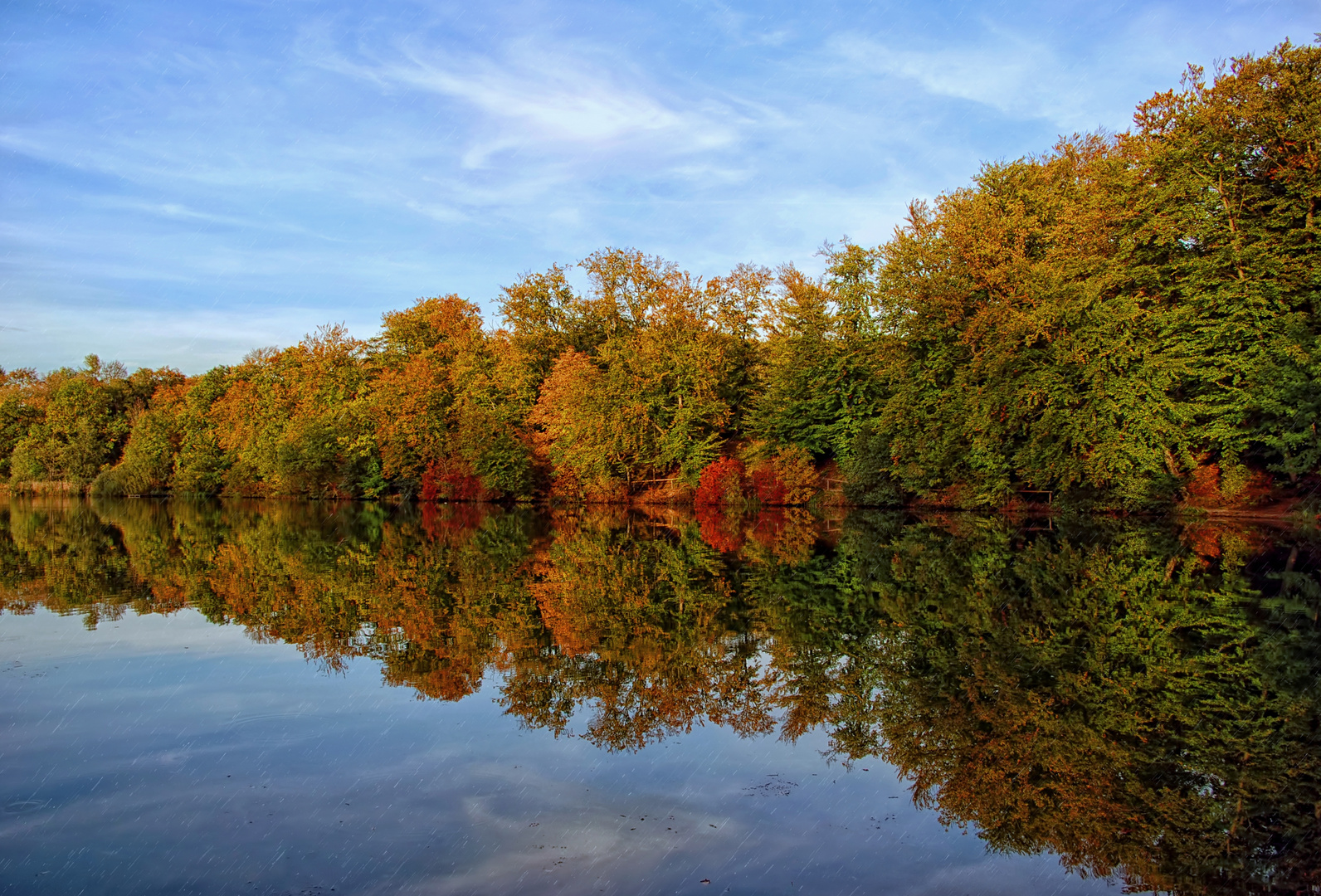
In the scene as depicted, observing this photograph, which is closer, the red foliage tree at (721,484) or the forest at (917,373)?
the forest at (917,373)

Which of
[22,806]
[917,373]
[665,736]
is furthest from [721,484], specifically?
[22,806]

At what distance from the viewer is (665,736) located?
296 inches

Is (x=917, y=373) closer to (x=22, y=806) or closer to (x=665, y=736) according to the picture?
(x=665, y=736)

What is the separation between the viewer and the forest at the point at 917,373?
29.0 meters

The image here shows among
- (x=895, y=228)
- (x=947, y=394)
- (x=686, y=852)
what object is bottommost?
(x=686, y=852)

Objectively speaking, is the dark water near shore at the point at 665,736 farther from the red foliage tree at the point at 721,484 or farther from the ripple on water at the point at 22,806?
the red foliage tree at the point at 721,484

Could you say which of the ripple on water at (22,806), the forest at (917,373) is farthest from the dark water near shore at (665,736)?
the forest at (917,373)

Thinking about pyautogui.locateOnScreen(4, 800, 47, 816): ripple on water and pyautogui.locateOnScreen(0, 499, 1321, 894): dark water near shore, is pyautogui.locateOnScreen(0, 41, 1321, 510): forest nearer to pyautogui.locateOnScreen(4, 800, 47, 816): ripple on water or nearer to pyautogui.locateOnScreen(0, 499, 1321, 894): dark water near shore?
pyautogui.locateOnScreen(0, 499, 1321, 894): dark water near shore

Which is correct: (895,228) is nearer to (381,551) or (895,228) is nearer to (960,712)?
(381,551)

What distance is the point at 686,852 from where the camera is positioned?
536cm

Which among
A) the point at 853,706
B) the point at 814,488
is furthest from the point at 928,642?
the point at 814,488

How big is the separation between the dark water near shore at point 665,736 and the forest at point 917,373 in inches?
627

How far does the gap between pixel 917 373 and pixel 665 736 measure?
34.0 m

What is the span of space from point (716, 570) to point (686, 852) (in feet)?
41.5
